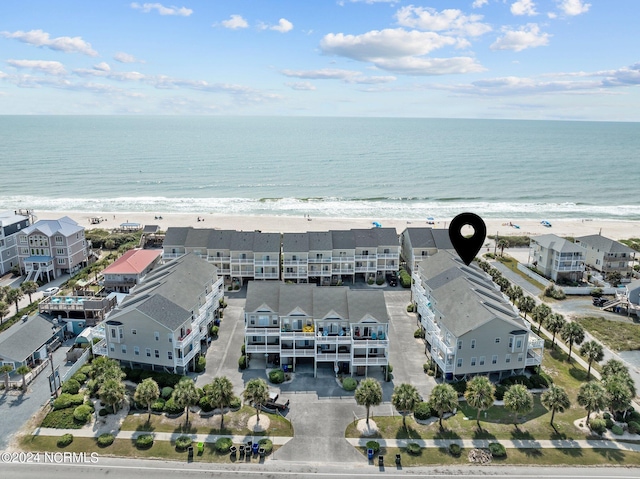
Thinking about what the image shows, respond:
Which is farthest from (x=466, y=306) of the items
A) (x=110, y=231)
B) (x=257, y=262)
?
(x=110, y=231)

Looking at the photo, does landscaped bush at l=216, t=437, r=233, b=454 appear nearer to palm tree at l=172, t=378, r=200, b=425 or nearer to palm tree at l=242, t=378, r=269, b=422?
palm tree at l=242, t=378, r=269, b=422

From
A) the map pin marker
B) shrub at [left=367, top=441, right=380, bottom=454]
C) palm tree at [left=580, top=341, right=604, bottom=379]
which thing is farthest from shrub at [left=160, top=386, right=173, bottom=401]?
palm tree at [left=580, top=341, right=604, bottom=379]

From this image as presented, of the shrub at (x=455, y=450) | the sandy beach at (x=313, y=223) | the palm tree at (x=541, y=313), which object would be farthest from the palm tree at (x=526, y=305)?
the sandy beach at (x=313, y=223)

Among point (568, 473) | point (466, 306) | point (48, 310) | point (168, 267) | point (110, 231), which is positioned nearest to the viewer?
point (568, 473)

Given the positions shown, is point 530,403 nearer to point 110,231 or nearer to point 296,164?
point 110,231

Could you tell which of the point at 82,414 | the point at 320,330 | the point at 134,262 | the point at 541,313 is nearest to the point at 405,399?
the point at 320,330

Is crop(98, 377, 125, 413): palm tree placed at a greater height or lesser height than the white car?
lesser
